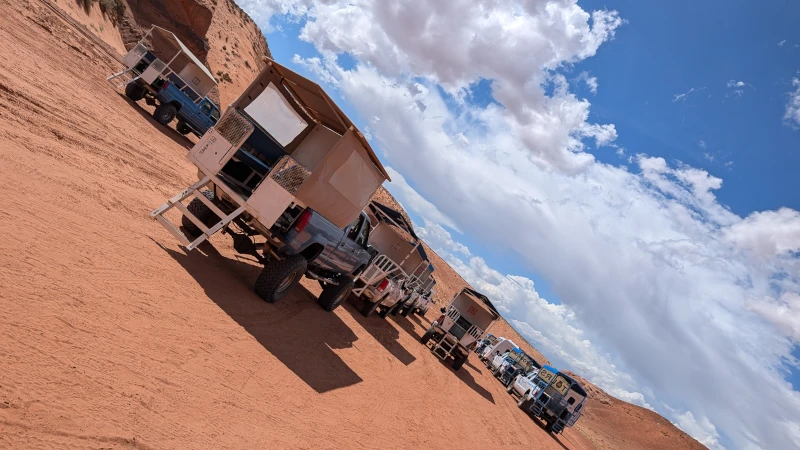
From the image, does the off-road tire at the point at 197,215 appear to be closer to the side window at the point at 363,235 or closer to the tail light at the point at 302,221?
the tail light at the point at 302,221

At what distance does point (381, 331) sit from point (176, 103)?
12.4m

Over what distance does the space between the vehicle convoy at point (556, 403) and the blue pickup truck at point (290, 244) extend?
53.8 feet

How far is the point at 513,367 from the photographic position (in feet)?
99.2

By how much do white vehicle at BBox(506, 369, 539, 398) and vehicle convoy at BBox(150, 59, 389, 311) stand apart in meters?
18.5

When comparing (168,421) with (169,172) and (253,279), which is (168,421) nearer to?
(253,279)

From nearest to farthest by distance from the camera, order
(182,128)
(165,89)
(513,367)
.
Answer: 1. (165,89)
2. (182,128)
3. (513,367)

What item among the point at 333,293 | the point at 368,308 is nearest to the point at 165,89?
the point at 368,308

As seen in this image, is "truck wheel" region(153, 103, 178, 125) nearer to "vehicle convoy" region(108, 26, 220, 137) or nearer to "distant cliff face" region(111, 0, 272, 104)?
"vehicle convoy" region(108, 26, 220, 137)

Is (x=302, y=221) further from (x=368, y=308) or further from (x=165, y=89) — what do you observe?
(x=165, y=89)

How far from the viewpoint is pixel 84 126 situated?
1173 cm

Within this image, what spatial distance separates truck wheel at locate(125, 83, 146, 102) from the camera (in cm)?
1975

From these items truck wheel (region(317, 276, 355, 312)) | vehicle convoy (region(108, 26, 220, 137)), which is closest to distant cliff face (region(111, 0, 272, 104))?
vehicle convoy (region(108, 26, 220, 137))

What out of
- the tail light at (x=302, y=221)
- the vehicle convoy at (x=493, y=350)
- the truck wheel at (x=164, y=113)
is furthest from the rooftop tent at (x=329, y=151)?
the vehicle convoy at (x=493, y=350)

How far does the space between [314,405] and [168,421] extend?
2638 millimetres
